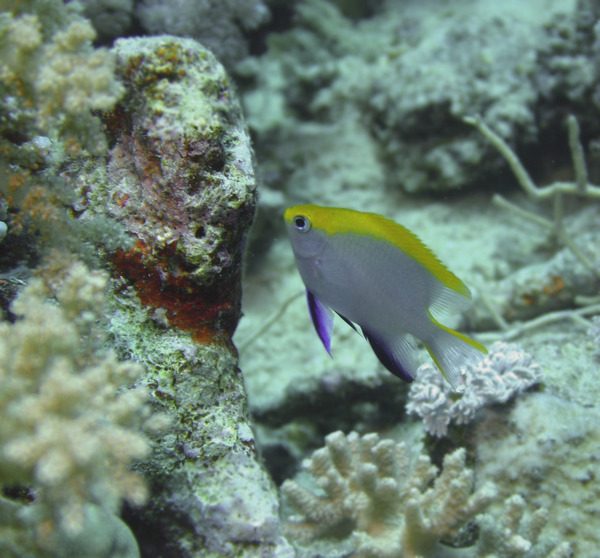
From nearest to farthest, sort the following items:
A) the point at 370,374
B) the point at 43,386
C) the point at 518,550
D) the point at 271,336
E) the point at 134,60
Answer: the point at 43,386
the point at 134,60
the point at 518,550
the point at 370,374
the point at 271,336

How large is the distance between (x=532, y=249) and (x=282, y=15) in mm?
3765

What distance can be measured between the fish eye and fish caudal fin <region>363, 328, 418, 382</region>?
448 mm

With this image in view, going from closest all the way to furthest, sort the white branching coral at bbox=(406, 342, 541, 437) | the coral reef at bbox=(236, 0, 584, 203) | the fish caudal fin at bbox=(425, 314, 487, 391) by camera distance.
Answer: the fish caudal fin at bbox=(425, 314, 487, 391) < the white branching coral at bbox=(406, 342, 541, 437) < the coral reef at bbox=(236, 0, 584, 203)

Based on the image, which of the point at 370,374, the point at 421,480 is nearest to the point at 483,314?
the point at 370,374

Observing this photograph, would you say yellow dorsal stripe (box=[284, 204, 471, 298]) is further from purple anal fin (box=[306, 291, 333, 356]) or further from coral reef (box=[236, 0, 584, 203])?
coral reef (box=[236, 0, 584, 203])

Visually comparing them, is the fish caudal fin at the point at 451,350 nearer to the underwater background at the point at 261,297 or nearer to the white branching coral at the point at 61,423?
the underwater background at the point at 261,297

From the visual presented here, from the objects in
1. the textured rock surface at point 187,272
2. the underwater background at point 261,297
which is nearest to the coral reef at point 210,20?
the underwater background at point 261,297

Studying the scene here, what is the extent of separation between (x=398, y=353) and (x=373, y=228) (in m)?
0.48

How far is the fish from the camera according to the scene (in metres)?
1.69

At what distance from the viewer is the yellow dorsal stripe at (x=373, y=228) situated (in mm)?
1685

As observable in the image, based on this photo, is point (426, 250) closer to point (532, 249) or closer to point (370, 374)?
point (370, 374)

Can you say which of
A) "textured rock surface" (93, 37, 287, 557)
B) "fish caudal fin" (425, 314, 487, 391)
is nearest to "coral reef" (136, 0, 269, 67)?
"textured rock surface" (93, 37, 287, 557)

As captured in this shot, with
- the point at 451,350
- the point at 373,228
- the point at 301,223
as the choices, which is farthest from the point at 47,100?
the point at 451,350

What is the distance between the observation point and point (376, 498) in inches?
94.3
